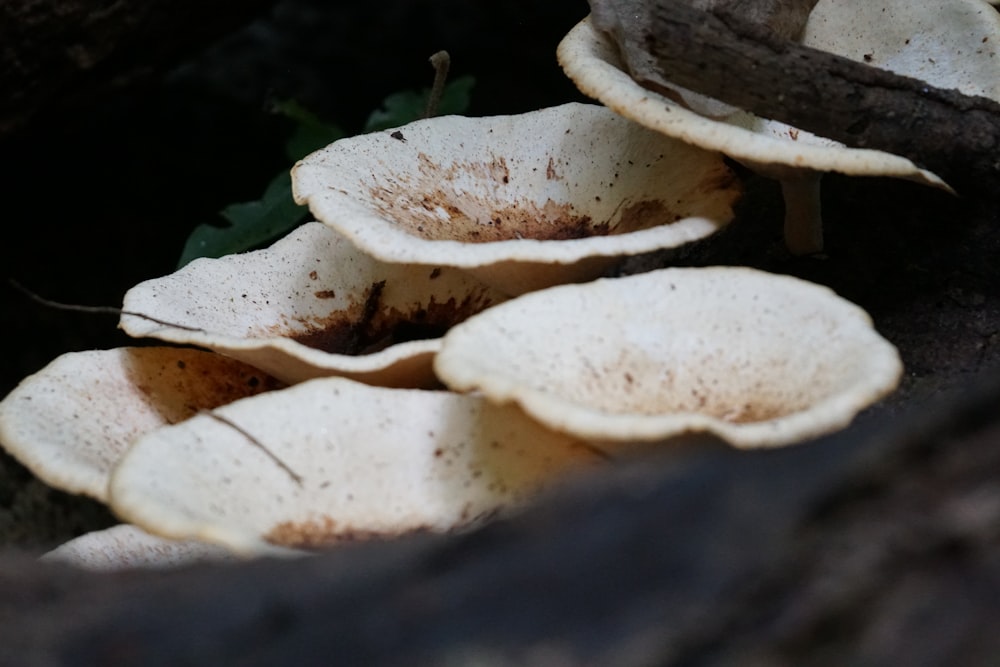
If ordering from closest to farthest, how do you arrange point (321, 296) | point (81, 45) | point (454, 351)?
1. point (454, 351)
2. point (321, 296)
3. point (81, 45)

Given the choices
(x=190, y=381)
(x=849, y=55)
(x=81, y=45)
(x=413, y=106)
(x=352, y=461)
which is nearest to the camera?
(x=352, y=461)

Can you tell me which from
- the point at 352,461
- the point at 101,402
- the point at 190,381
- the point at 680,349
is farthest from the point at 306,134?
the point at 680,349

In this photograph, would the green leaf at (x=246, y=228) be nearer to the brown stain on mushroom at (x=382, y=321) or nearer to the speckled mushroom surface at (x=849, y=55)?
the brown stain on mushroom at (x=382, y=321)

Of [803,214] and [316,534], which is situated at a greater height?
[803,214]

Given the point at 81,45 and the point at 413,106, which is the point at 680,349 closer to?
the point at 413,106

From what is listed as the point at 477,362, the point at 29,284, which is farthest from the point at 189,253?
the point at 477,362

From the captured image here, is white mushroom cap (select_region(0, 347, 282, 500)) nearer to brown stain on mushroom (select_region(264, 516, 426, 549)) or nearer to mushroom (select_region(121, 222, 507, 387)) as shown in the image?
mushroom (select_region(121, 222, 507, 387))

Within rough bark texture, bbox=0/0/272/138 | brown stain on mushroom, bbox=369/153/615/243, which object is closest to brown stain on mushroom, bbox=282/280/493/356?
brown stain on mushroom, bbox=369/153/615/243
